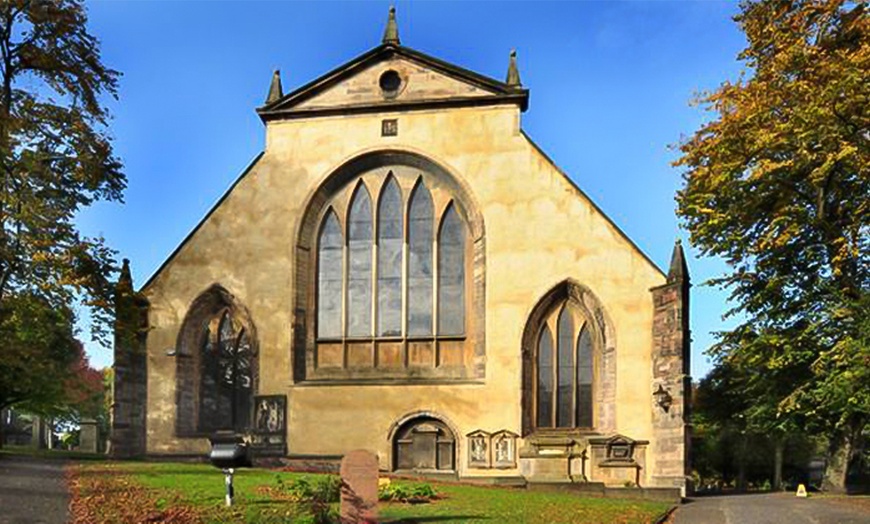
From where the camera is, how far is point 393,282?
26984mm

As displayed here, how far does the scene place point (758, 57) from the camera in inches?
943

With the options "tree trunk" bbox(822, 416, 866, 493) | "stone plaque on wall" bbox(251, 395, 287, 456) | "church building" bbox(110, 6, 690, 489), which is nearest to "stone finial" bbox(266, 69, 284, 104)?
"church building" bbox(110, 6, 690, 489)

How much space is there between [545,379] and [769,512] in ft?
25.9

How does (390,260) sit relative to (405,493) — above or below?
above

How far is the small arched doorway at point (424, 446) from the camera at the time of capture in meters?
25.5

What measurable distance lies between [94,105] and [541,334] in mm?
15029

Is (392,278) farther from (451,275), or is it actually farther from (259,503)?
(259,503)

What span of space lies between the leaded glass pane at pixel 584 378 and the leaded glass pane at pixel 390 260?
5.73 m

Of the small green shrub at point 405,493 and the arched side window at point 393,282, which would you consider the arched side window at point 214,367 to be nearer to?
the arched side window at point 393,282

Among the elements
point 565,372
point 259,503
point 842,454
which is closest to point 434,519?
point 259,503

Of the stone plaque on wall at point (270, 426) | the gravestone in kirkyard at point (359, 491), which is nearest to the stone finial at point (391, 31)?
the stone plaque on wall at point (270, 426)

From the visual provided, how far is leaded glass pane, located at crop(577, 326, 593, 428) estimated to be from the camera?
992 inches

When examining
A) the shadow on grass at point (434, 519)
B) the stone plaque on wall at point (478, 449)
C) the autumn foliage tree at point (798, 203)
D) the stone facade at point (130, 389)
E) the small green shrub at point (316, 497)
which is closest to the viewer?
the small green shrub at point (316, 497)

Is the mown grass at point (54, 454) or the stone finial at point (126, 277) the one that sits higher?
the stone finial at point (126, 277)
